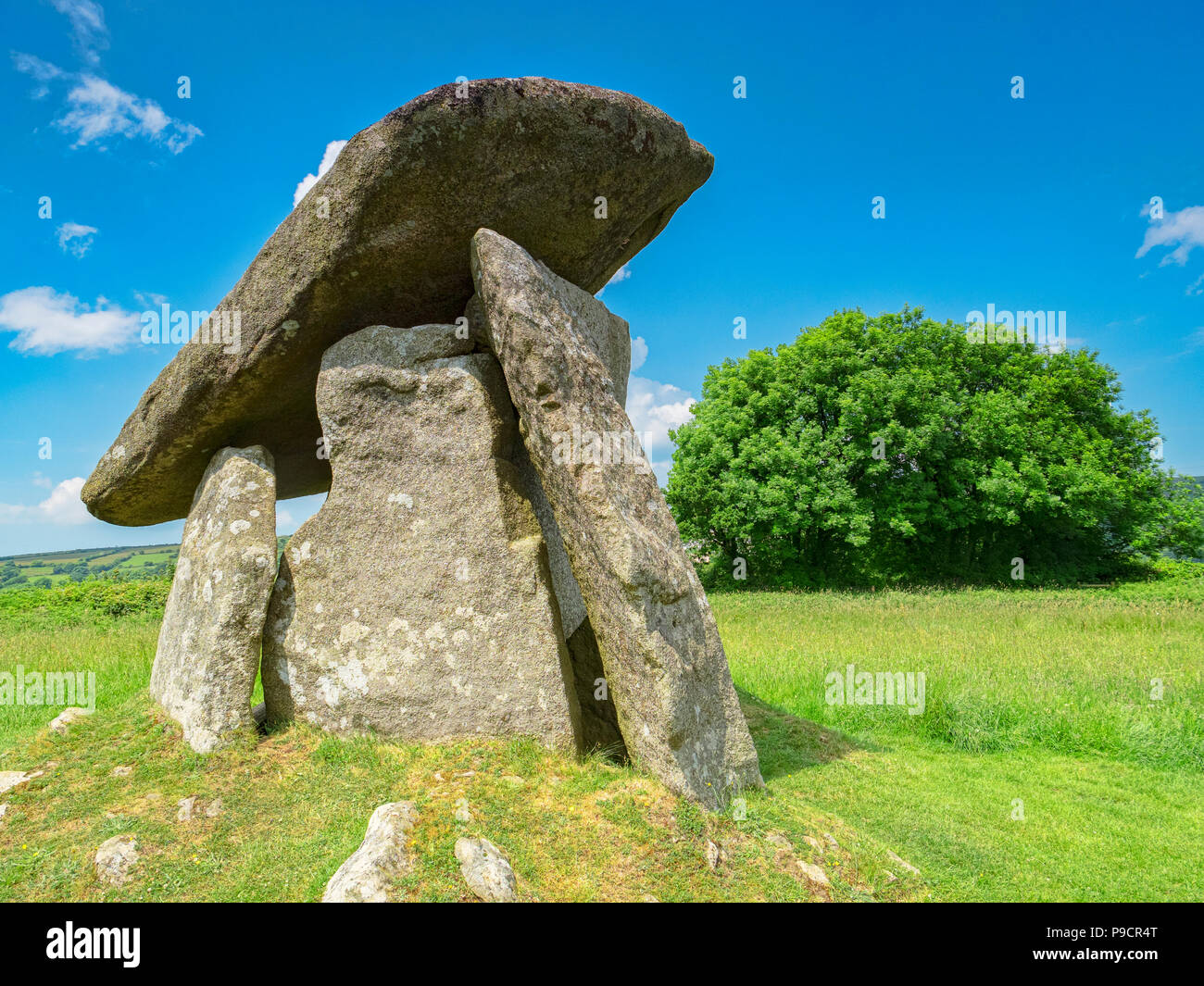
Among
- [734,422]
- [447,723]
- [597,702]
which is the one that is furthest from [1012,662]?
[734,422]

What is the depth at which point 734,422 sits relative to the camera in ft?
97.1

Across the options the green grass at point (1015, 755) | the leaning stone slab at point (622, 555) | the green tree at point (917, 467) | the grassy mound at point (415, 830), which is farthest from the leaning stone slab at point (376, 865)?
the green tree at point (917, 467)

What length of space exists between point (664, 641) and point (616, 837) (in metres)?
1.27

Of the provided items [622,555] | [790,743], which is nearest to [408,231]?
[622,555]

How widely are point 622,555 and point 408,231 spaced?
338 cm

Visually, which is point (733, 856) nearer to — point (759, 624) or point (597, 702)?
point (597, 702)

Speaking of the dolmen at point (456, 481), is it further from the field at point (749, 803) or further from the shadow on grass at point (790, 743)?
the shadow on grass at point (790, 743)

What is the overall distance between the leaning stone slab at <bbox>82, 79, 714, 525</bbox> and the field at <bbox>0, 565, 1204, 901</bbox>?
2.86 meters

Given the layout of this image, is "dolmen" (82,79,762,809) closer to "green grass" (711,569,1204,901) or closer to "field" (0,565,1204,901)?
"field" (0,565,1204,901)

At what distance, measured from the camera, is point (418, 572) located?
19.6ft

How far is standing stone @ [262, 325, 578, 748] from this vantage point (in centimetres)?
575

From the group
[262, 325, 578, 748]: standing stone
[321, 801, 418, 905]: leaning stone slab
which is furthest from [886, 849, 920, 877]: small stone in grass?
[321, 801, 418, 905]: leaning stone slab

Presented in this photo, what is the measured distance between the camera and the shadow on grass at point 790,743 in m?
7.09

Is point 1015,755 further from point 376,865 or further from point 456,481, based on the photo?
point 376,865
